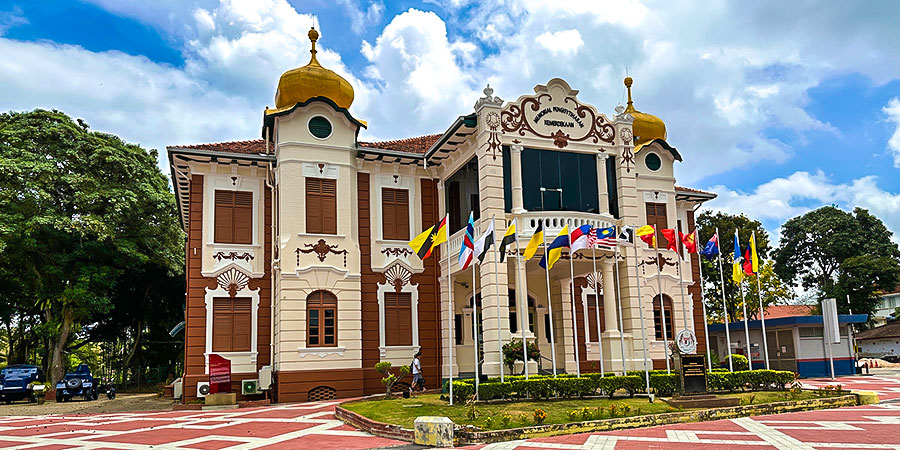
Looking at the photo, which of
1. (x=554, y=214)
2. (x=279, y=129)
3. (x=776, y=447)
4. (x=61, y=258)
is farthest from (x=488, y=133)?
(x=61, y=258)

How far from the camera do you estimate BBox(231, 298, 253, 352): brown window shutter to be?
23562 mm

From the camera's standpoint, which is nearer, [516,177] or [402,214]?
[516,177]

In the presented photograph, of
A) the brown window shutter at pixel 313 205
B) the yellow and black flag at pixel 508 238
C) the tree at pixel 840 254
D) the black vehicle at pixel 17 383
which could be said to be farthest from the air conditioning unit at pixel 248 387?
the tree at pixel 840 254

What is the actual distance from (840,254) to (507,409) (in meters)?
47.3

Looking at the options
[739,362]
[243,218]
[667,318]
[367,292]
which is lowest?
[739,362]

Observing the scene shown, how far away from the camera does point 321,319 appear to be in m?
23.3

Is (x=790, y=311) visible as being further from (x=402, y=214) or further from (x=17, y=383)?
(x=17, y=383)

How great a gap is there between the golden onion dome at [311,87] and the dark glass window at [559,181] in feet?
24.2

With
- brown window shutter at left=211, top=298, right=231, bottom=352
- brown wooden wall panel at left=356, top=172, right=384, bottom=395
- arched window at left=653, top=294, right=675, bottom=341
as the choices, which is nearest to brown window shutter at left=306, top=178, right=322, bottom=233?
brown wooden wall panel at left=356, top=172, right=384, bottom=395

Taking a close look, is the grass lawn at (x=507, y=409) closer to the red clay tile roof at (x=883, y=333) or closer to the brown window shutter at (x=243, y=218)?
the brown window shutter at (x=243, y=218)

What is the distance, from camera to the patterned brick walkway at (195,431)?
1333cm

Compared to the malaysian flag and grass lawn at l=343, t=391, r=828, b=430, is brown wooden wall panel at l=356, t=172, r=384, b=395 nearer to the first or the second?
grass lawn at l=343, t=391, r=828, b=430

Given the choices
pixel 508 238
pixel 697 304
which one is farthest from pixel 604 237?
pixel 697 304

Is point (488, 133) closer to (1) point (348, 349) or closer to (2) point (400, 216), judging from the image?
(2) point (400, 216)
